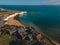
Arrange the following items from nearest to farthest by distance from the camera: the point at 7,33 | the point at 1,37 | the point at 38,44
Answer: the point at 38,44 < the point at 1,37 < the point at 7,33

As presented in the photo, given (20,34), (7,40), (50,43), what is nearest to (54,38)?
(50,43)

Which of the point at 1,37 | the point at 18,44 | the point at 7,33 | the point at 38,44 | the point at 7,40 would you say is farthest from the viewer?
the point at 7,33

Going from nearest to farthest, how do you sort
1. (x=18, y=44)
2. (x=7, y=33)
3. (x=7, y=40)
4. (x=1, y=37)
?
→ (x=18, y=44), (x=7, y=40), (x=1, y=37), (x=7, y=33)

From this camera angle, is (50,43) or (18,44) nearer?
(18,44)

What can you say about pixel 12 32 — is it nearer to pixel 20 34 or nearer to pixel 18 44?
pixel 20 34

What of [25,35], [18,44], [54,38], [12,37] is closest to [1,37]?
[12,37]

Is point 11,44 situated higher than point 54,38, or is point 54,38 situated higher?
point 11,44

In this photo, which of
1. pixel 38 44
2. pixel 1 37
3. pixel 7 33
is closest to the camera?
pixel 38 44

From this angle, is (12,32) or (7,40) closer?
(7,40)

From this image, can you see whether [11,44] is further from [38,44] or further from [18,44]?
[38,44]
